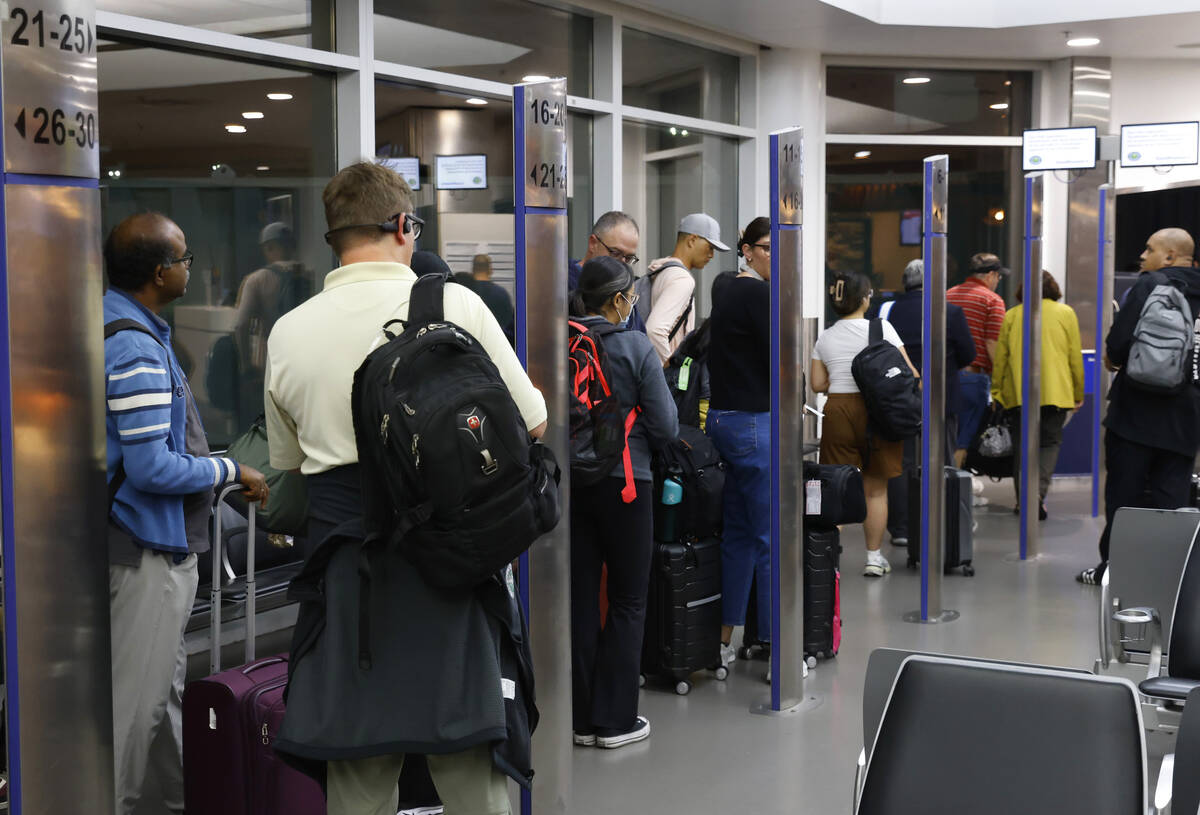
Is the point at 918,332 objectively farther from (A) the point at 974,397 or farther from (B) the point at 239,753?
(B) the point at 239,753

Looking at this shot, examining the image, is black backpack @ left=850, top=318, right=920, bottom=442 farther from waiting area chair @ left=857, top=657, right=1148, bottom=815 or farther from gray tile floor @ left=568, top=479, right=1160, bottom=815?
waiting area chair @ left=857, top=657, right=1148, bottom=815

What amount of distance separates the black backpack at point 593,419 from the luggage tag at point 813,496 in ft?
4.06

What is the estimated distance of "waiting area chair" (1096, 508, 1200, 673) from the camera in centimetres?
420

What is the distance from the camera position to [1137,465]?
6.27 m

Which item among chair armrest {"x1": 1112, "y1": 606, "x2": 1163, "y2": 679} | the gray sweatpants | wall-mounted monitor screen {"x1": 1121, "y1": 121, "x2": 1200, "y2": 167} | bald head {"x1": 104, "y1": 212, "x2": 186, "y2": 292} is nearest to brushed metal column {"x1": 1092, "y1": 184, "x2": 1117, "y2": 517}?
wall-mounted monitor screen {"x1": 1121, "y1": 121, "x2": 1200, "y2": 167}

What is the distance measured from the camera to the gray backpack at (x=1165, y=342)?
596 cm

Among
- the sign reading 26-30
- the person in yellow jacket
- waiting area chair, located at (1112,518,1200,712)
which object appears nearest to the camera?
the sign reading 26-30

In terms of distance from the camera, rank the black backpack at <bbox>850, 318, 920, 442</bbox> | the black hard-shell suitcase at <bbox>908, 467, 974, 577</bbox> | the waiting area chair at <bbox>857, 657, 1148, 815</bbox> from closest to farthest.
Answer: the waiting area chair at <bbox>857, 657, 1148, 815</bbox> → the black backpack at <bbox>850, 318, 920, 442</bbox> → the black hard-shell suitcase at <bbox>908, 467, 974, 577</bbox>

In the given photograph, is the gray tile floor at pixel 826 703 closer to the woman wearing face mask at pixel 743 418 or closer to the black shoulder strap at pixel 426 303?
the woman wearing face mask at pixel 743 418

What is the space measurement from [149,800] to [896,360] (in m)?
4.05

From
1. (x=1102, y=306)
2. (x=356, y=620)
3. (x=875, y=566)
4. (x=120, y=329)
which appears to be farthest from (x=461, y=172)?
(x=356, y=620)

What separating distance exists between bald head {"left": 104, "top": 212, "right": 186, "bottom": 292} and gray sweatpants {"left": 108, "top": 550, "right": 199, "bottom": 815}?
2.30 feet

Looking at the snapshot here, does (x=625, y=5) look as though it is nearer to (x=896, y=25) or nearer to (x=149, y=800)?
(x=896, y=25)

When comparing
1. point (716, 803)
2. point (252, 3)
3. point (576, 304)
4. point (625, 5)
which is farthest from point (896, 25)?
point (716, 803)
